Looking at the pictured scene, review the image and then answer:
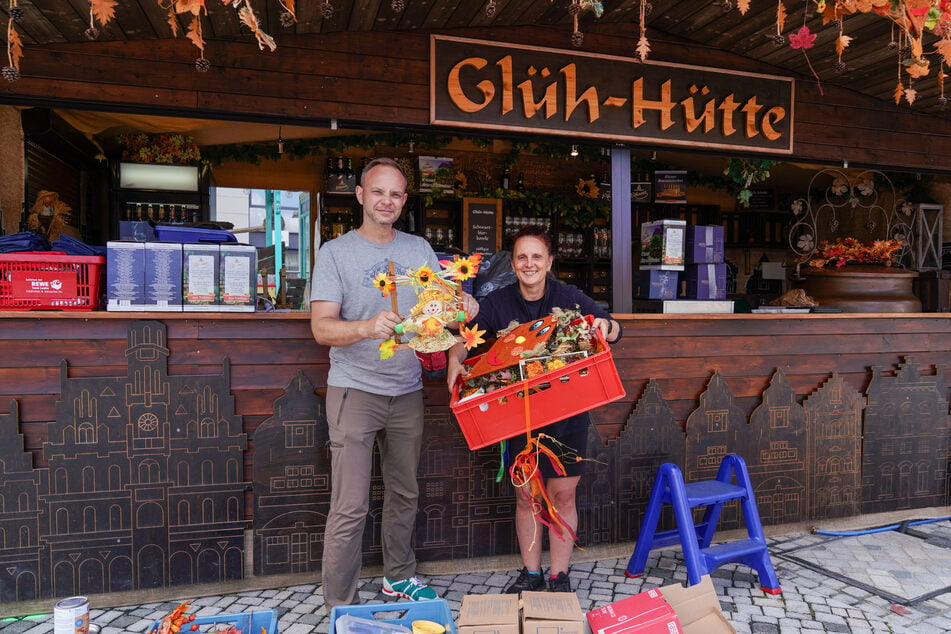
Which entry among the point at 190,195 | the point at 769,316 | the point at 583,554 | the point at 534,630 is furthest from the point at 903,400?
the point at 190,195

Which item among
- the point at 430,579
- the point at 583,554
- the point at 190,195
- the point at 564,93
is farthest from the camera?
the point at 190,195

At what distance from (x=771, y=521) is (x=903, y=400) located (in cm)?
126

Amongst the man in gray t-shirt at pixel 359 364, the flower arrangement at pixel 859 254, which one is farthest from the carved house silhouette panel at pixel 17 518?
the flower arrangement at pixel 859 254

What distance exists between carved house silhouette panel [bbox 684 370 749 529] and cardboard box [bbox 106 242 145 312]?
9.77ft

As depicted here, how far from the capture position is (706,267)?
4.60 metres

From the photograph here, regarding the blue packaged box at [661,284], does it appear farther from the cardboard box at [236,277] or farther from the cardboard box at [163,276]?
the cardboard box at [163,276]

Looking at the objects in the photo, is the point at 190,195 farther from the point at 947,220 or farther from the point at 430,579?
the point at 947,220

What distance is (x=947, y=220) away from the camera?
693cm

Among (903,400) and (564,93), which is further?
(903,400)

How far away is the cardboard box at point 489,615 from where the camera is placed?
1.81 meters

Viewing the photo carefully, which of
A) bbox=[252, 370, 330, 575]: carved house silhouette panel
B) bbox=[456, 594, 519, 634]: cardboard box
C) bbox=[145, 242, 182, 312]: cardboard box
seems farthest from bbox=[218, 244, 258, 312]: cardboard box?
bbox=[456, 594, 519, 634]: cardboard box

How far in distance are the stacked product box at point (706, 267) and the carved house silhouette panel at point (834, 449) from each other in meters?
0.96

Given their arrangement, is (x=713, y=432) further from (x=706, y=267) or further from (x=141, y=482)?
(x=141, y=482)

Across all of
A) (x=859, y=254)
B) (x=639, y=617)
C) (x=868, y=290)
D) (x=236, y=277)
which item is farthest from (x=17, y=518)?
(x=859, y=254)
